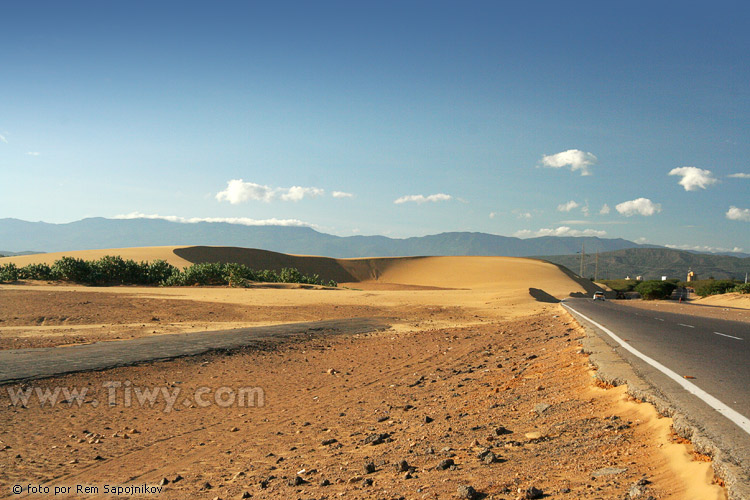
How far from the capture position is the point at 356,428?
7.37 metres

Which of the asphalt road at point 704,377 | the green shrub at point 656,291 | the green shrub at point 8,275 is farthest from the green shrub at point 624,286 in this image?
the asphalt road at point 704,377

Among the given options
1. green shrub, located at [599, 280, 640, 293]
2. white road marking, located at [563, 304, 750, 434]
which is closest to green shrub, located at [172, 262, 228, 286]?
white road marking, located at [563, 304, 750, 434]

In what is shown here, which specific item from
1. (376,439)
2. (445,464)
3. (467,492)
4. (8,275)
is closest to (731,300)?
(376,439)

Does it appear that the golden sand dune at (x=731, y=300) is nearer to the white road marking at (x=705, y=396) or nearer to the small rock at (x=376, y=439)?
the white road marking at (x=705, y=396)

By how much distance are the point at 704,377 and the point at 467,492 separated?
548cm

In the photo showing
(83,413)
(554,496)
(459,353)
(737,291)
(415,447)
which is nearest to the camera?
(554,496)

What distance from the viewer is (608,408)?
241 inches

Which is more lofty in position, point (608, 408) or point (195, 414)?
point (608, 408)

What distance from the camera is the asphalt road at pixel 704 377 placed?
14.7 feet

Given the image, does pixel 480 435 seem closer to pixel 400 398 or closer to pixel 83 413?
pixel 400 398

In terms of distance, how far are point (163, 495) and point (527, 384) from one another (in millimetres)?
5510

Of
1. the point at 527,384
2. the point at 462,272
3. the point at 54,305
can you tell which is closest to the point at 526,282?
the point at 462,272

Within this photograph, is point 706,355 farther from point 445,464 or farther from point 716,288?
point 716,288

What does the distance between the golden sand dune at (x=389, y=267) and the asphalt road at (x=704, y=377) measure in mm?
59895
